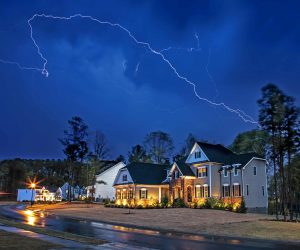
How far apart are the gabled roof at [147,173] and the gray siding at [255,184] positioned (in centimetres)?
1519

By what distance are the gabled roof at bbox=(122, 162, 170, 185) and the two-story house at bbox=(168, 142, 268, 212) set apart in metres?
3.57

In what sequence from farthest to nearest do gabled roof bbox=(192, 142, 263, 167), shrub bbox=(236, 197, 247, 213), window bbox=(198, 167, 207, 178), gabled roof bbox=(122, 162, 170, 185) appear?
1. gabled roof bbox=(122, 162, 170, 185)
2. window bbox=(198, 167, 207, 178)
3. gabled roof bbox=(192, 142, 263, 167)
4. shrub bbox=(236, 197, 247, 213)

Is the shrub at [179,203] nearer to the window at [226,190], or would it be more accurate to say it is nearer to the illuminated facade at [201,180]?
the illuminated facade at [201,180]

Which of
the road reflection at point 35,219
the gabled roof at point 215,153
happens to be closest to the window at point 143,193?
the gabled roof at point 215,153

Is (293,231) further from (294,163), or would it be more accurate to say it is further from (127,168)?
(127,168)

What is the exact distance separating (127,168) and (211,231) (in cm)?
3623

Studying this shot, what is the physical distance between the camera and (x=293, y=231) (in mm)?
24969

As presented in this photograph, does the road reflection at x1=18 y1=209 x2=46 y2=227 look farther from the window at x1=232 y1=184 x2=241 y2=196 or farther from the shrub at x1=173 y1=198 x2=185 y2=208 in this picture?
the window at x1=232 y1=184 x2=241 y2=196

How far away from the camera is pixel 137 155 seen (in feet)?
298

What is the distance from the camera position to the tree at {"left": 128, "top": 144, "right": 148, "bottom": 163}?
86375mm

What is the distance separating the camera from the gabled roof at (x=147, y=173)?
196ft

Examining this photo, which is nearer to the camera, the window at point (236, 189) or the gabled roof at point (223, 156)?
the window at point (236, 189)

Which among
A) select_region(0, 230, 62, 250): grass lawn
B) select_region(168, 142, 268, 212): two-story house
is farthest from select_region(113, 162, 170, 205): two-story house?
select_region(0, 230, 62, 250): grass lawn

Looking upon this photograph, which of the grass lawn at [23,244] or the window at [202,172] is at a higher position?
the window at [202,172]
